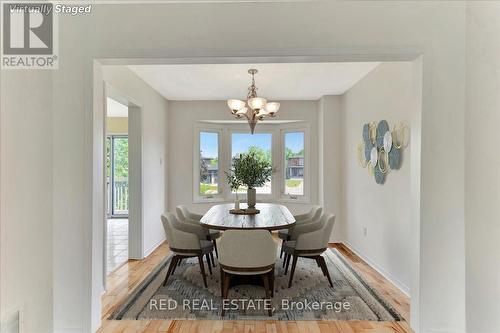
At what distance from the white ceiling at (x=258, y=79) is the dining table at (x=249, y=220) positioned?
1788mm

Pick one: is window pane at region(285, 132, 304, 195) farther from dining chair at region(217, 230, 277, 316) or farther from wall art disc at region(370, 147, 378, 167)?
dining chair at region(217, 230, 277, 316)

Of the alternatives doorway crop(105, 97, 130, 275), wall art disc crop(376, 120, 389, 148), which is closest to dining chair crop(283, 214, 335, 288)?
wall art disc crop(376, 120, 389, 148)

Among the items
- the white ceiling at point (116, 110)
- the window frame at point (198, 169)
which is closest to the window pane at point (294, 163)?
the window frame at point (198, 169)

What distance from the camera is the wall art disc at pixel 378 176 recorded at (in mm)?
3555

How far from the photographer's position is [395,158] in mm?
3229

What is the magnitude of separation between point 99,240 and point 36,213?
0.48m

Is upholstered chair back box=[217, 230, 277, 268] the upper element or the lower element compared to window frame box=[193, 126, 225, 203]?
lower

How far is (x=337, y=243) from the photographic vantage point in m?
5.04

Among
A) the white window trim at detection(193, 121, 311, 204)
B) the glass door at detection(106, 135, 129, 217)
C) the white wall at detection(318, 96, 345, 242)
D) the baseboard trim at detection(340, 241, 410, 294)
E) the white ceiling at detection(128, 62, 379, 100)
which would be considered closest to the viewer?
the baseboard trim at detection(340, 241, 410, 294)

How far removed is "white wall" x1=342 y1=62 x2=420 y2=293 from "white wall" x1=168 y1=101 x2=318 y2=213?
2.40ft

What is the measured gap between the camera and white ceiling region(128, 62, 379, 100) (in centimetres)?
367

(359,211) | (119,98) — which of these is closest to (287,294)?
(359,211)

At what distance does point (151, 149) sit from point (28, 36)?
2.59 meters

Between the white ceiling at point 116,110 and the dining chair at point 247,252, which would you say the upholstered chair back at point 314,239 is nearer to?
the dining chair at point 247,252
